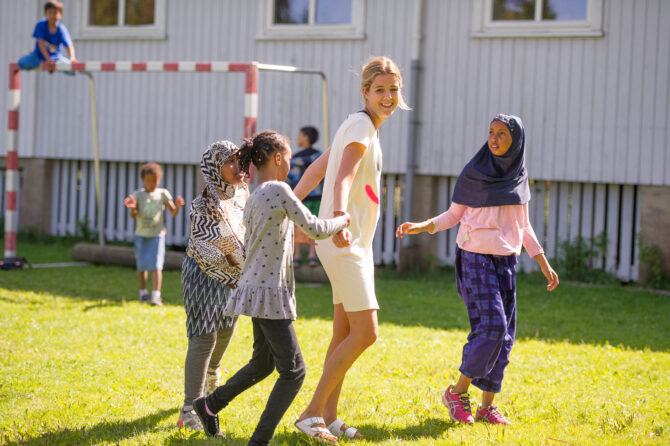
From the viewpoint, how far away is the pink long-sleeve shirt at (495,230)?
5.02m

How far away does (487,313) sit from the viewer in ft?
16.1

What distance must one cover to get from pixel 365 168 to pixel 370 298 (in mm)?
685

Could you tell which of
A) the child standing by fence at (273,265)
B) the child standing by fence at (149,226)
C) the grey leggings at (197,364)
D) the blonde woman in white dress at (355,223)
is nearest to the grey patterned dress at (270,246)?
the child standing by fence at (273,265)

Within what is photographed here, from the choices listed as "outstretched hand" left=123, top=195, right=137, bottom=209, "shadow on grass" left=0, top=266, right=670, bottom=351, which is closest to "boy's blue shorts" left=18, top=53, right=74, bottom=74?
"shadow on grass" left=0, top=266, right=670, bottom=351

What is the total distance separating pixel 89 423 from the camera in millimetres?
4852

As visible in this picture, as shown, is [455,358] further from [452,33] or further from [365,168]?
[452,33]

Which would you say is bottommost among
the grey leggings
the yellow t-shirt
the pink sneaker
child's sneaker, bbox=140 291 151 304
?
child's sneaker, bbox=140 291 151 304

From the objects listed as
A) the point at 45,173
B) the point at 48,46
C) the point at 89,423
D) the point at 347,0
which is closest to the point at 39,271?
the point at 48,46

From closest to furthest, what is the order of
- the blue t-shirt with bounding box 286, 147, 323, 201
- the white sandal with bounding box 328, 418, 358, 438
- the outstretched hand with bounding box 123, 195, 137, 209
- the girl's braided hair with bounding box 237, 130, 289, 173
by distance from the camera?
the girl's braided hair with bounding box 237, 130, 289, 173, the white sandal with bounding box 328, 418, 358, 438, the outstretched hand with bounding box 123, 195, 137, 209, the blue t-shirt with bounding box 286, 147, 323, 201

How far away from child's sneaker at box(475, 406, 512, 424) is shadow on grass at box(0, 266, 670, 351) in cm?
287

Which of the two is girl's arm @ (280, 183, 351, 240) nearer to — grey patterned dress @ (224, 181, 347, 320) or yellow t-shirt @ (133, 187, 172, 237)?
grey patterned dress @ (224, 181, 347, 320)

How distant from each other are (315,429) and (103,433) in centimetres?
120

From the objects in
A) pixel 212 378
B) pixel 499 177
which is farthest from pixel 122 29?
pixel 499 177

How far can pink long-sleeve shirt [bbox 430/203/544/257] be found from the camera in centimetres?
502
